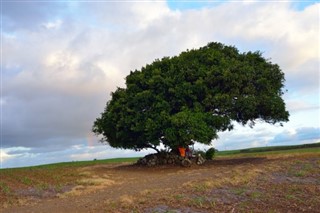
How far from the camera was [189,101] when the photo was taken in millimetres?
30375

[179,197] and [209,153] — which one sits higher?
[209,153]

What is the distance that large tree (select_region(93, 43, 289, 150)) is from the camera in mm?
28062

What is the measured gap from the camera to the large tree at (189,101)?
28.1 meters

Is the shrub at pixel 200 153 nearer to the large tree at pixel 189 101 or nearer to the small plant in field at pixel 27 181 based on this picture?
the large tree at pixel 189 101

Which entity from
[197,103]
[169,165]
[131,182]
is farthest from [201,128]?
[131,182]

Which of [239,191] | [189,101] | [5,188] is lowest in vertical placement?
[239,191]

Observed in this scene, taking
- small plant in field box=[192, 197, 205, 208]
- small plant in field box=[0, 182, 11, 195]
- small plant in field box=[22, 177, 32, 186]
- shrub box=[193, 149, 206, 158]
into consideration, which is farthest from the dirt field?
shrub box=[193, 149, 206, 158]

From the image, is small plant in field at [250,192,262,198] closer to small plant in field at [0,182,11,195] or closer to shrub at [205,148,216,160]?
small plant in field at [0,182,11,195]

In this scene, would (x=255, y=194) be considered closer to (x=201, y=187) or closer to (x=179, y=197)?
(x=201, y=187)

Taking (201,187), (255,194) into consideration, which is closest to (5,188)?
(201,187)

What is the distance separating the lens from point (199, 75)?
3053 centimetres

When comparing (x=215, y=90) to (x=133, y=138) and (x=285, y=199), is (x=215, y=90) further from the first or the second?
(x=285, y=199)

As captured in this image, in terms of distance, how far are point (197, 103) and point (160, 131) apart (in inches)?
135

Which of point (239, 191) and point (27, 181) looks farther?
point (27, 181)
